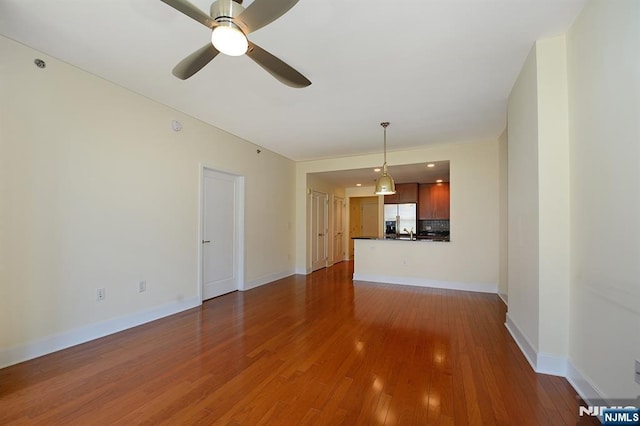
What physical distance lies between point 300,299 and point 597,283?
345cm

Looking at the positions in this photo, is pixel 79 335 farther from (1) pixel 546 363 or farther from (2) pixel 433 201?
(2) pixel 433 201

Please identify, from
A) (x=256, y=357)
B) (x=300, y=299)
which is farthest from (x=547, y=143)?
(x=300, y=299)

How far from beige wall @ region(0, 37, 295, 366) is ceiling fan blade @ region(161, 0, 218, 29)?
2.03m

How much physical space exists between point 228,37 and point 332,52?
1116 mm

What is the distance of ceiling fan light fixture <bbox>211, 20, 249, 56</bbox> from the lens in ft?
4.83

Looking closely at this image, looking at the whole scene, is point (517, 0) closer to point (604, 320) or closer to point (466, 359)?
point (604, 320)

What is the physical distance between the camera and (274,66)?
1.88 metres

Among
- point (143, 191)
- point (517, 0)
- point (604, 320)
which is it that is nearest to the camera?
point (604, 320)

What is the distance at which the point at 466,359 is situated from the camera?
2.39m

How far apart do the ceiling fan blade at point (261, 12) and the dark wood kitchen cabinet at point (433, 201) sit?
6687 mm

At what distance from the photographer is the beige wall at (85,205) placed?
7.38 ft

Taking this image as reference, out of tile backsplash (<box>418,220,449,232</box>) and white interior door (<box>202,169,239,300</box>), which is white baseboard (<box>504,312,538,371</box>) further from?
tile backsplash (<box>418,220,449,232</box>)

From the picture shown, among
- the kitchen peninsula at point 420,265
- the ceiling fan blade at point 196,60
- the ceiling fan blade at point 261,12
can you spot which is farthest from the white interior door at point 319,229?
the ceiling fan blade at point 261,12

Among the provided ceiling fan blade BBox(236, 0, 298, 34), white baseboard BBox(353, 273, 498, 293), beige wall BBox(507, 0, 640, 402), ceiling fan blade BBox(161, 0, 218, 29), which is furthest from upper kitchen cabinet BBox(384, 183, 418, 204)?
ceiling fan blade BBox(161, 0, 218, 29)
